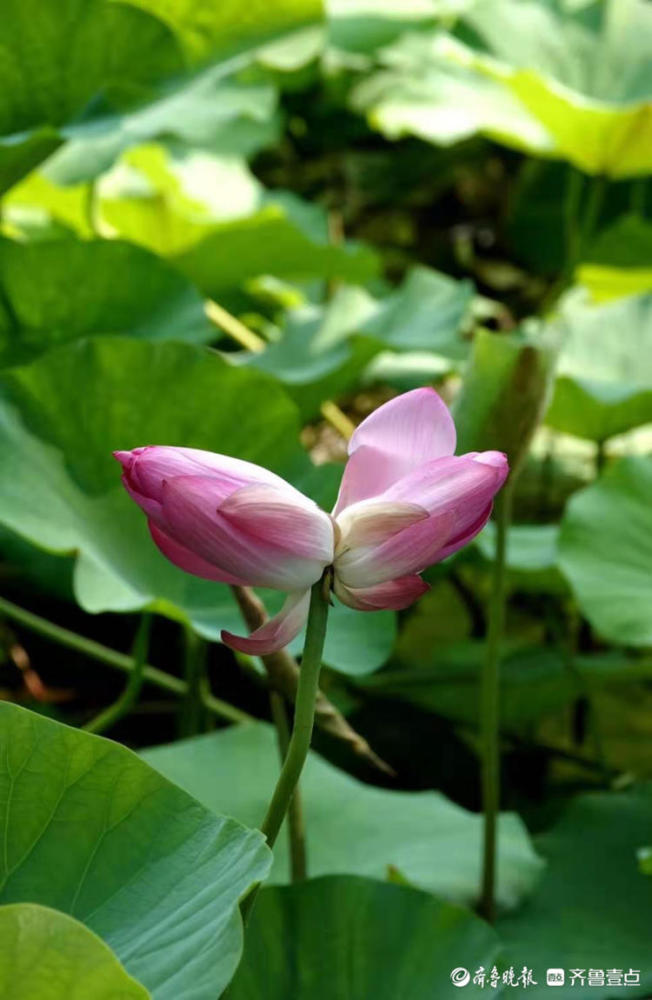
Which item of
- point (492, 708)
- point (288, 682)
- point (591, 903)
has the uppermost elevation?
point (288, 682)

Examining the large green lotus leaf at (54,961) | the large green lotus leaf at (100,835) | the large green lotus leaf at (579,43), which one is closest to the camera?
the large green lotus leaf at (54,961)

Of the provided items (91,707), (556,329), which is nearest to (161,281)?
(556,329)

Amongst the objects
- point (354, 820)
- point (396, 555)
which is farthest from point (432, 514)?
point (354, 820)

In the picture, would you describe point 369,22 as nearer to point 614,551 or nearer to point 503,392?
point 614,551

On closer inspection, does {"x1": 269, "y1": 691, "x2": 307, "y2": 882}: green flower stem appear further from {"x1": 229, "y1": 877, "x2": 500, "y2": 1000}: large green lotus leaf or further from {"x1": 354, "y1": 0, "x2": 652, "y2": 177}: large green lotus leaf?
{"x1": 354, "y1": 0, "x2": 652, "y2": 177}: large green lotus leaf

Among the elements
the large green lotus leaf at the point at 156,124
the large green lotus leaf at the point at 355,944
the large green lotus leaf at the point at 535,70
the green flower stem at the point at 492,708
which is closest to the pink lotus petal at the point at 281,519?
the large green lotus leaf at the point at 355,944

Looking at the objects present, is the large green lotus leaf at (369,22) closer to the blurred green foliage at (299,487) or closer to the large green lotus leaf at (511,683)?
the blurred green foliage at (299,487)

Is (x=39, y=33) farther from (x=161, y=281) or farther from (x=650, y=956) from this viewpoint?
(x=650, y=956)
